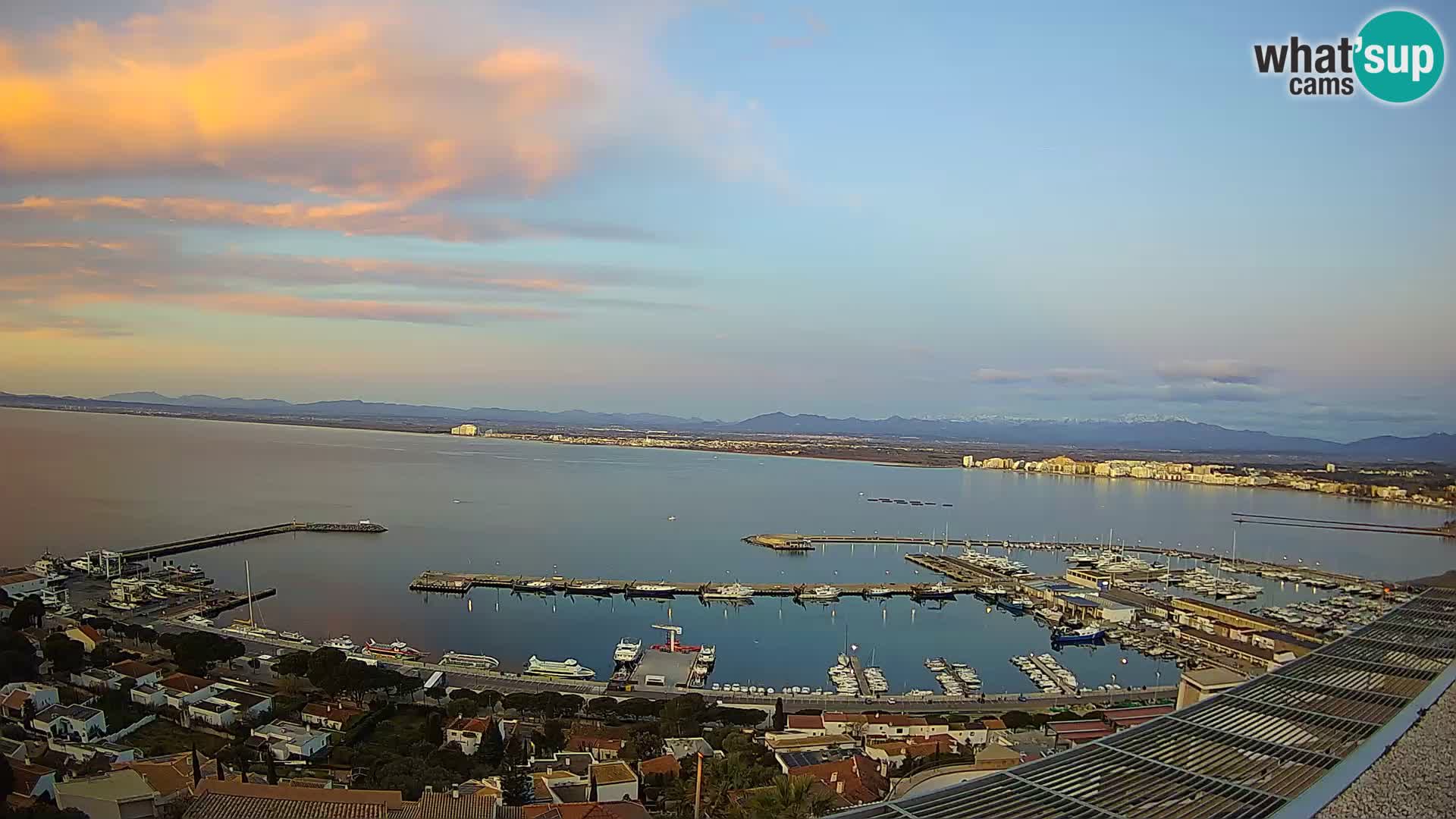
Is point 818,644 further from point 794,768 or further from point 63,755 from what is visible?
point 63,755

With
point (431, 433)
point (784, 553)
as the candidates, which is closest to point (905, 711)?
point (784, 553)

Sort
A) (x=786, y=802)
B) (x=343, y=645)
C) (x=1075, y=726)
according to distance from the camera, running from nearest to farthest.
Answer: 1. (x=786, y=802)
2. (x=1075, y=726)
3. (x=343, y=645)

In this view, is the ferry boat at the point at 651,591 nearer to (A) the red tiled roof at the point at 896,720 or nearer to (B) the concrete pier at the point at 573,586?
(B) the concrete pier at the point at 573,586

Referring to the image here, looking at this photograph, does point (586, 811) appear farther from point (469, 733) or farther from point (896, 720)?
point (896, 720)

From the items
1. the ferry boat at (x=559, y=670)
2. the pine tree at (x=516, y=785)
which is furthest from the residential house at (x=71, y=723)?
the ferry boat at (x=559, y=670)

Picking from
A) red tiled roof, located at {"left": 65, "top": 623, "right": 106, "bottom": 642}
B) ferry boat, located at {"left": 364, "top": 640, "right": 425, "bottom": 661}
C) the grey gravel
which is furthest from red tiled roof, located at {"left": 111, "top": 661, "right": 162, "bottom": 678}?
the grey gravel

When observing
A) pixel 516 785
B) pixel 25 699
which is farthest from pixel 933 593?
pixel 25 699
